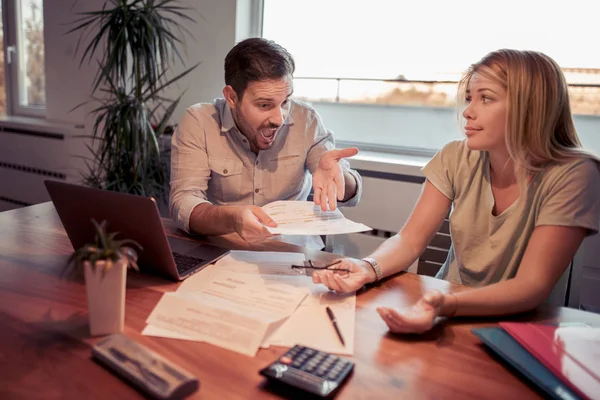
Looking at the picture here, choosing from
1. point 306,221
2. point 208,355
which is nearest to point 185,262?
point 306,221

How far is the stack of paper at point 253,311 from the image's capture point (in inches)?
33.0

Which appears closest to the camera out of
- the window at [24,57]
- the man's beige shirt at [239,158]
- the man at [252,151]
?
the man at [252,151]

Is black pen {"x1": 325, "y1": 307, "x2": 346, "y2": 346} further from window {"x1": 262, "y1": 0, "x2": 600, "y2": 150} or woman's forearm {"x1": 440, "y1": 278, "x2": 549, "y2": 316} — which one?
window {"x1": 262, "y1": 0, "x2": 600, "y2": 150}

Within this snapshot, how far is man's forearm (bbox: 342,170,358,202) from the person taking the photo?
164cm

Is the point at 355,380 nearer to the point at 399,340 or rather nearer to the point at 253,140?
the point at 399,340

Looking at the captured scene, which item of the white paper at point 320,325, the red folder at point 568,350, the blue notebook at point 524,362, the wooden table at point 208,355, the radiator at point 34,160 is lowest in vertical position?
the radiator at point 34,160

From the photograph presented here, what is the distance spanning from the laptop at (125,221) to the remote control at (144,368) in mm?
248

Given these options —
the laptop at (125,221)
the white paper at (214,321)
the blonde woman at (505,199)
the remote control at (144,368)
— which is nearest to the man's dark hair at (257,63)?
the blonde woman at (505,199)

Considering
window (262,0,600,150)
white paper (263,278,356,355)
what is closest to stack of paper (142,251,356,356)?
white paper (263,278,356,355)

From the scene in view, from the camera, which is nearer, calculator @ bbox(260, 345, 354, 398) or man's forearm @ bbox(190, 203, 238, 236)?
calculator @ bbox(260, 345, 354, 398)

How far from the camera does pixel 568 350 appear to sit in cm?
80

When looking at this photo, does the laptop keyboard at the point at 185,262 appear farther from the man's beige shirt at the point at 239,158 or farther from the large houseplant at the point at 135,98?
the large houseplant at the point at 135,98

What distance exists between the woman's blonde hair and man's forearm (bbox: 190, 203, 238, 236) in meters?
0.75

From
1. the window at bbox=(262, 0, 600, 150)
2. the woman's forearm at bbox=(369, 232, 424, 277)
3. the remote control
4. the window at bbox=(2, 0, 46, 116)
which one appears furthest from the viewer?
the window at bbox=(2, 0, 46, 116)
